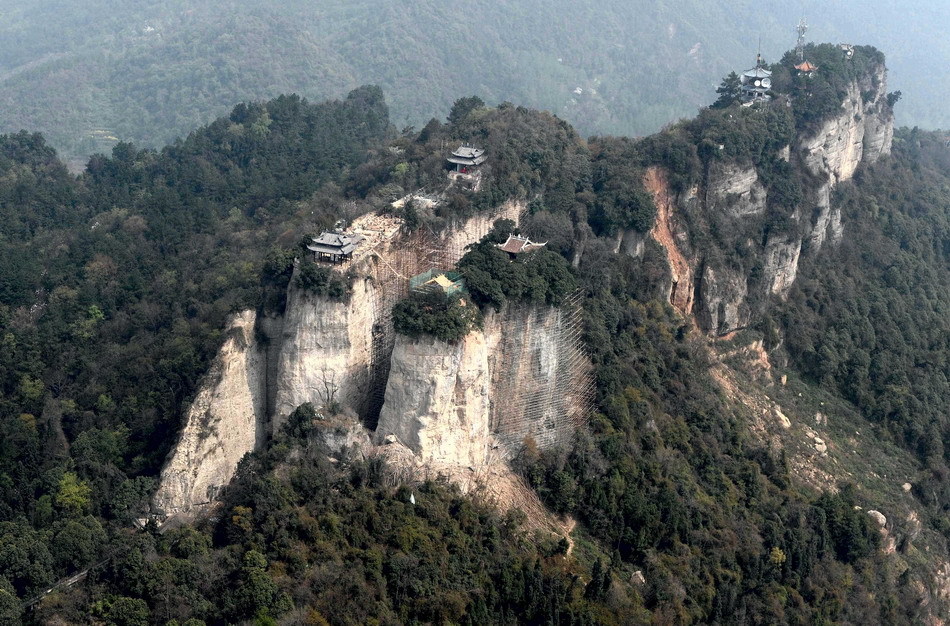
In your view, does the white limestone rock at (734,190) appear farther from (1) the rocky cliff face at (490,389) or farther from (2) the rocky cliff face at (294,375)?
(2) the rocky cliff face at (294,375)

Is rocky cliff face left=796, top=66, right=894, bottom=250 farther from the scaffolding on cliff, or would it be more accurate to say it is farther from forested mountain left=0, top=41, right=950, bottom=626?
the scaffolding on cliff

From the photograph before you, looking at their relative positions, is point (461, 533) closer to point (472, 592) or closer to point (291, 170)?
point (472, 592)

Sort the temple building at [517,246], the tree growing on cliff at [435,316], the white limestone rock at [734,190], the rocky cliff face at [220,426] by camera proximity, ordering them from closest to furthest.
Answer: the tree growing on cliff at [435,316] < the rocky cliff face at [220,426] < the temple building at [517,246] < the white limestone rock at [734,190]

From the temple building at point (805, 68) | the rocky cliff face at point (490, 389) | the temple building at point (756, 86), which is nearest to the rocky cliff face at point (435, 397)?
the rocky cliff face at point (490, 389)

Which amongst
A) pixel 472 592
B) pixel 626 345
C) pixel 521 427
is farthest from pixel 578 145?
pixel 472 592

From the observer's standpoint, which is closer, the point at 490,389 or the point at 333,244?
the point at 333,244

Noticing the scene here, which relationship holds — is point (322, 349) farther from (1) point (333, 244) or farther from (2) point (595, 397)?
(2) point (595, 397)

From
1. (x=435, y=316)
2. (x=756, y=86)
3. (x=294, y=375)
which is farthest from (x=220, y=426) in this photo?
(x=756, y=86)
